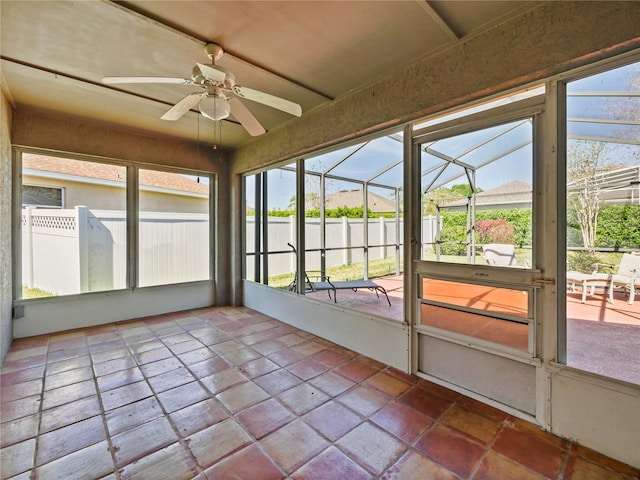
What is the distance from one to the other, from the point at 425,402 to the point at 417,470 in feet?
2.16

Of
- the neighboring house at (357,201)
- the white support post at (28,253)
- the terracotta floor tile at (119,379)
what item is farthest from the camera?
the neighboring house at (357,201)

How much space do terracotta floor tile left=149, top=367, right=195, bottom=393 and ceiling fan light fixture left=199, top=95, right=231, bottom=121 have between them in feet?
7.11

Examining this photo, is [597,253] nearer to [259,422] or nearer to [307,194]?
[259,422]

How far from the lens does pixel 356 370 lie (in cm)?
264

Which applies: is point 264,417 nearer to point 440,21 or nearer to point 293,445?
point 293,445

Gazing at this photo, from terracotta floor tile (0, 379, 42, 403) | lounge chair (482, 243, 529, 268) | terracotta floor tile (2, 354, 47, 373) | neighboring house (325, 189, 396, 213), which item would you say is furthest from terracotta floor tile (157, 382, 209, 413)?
neighboring house (325, 189, 396, 213)

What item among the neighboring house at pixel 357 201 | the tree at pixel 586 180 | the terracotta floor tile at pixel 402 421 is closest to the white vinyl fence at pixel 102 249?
the neighboring house at pixel 357 201

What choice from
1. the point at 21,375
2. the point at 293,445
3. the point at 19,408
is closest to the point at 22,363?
the point at 21,375

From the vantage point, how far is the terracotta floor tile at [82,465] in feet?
4.98

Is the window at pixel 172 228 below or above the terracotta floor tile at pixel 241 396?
above

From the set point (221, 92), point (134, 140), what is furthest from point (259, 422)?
point (134, 140)

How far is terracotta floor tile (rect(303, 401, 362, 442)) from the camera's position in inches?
72.6

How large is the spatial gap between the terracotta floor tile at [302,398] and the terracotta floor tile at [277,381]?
0.07m

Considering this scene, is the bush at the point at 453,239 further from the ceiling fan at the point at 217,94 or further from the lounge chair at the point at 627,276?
the ceiling fan at the point at 217,94
